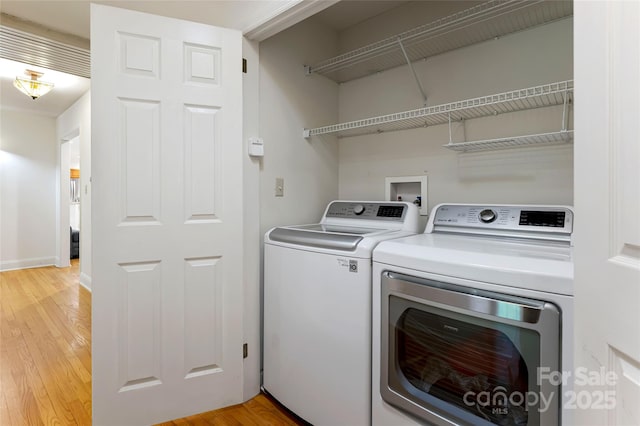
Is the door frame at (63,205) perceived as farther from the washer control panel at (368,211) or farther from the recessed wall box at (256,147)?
the washer control panel at (368,211)

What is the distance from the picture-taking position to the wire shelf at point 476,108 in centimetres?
125

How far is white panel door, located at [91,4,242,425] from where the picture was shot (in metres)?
1.46

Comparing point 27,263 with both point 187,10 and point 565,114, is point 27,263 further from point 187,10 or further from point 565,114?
point 565,114

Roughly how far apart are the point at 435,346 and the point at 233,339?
3.49 ft

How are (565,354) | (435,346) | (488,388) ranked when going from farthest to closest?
(435,346) → (488,388) → (565,354)

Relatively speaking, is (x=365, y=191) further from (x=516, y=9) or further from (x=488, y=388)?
(x=488, y=388)

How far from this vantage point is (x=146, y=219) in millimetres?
1532

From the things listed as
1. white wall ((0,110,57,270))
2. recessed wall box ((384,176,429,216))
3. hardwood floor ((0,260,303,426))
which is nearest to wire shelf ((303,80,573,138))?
recessed wall box ((384,176,429,216))

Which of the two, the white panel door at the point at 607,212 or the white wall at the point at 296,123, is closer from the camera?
the white panel door at the point at 607,212

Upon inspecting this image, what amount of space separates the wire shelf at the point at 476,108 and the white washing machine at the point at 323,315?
492mm

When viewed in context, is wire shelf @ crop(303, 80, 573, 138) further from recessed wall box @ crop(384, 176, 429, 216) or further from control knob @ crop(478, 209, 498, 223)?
control knob @ crop(478, 209, 498, 223)

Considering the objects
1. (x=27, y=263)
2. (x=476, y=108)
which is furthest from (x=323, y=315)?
(x=27, y=263)

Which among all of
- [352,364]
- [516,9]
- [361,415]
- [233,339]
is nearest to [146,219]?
[233,339]

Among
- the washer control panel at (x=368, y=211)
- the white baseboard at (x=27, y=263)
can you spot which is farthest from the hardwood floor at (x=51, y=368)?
the white baseboard at (x=27, y=263)
